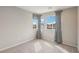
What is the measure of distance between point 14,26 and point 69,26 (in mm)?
1372

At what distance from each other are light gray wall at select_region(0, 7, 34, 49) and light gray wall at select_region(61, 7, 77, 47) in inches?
33.0

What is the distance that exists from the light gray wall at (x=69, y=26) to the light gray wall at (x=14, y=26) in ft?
2.75

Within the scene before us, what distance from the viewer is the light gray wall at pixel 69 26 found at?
217 centimetres

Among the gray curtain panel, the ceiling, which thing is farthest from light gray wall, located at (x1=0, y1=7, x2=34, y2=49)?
the gray curtain panel

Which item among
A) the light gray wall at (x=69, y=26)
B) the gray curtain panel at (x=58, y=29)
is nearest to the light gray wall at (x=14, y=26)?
the gray curtain panel at (x=58, y=29)

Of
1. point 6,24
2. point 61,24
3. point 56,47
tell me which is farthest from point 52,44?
point 6,24

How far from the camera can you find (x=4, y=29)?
2158 millimetres

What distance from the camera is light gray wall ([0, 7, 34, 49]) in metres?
2.13

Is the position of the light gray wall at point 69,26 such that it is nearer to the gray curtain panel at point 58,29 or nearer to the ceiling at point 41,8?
the gray curtain panel at point 58,29

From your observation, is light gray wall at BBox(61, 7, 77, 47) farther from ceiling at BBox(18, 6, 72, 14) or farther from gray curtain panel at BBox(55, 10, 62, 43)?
ceiling at BBox(18, 6, 72, 14)

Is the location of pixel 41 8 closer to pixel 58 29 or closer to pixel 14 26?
pixel 58 29

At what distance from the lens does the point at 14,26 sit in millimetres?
2242

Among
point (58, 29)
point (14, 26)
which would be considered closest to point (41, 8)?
point (58, 29)
